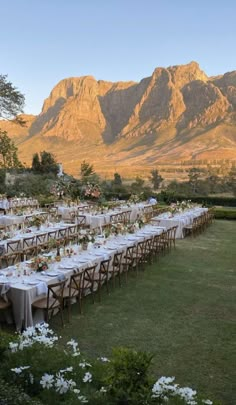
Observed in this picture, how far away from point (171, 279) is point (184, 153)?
3547 inches

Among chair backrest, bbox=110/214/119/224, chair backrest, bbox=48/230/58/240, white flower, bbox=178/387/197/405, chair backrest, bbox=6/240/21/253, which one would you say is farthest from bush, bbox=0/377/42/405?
chair backrest, bbox=110/214/119/224

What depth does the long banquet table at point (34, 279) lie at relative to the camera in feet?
25.3

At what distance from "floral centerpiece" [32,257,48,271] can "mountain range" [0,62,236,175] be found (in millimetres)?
75442

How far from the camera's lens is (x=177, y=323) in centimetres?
809

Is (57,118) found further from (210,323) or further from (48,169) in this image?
(210,323)

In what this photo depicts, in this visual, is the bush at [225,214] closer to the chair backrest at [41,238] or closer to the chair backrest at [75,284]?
the chair backrest at [41,238]

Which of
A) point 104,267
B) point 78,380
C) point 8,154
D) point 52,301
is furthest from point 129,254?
point 8,154

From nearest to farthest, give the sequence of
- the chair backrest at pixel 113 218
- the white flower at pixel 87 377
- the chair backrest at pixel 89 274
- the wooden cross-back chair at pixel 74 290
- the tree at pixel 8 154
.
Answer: the white flower at pixel 87 377
the wooden cross-back chair at pixel 74 290
the chair backrest at pixel 89 274
the chair backrest at pixel 113 218
the tree at pixel 8 154

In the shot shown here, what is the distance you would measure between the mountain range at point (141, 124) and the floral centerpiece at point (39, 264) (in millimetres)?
75442

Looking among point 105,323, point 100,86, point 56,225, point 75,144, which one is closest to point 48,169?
point 56,225

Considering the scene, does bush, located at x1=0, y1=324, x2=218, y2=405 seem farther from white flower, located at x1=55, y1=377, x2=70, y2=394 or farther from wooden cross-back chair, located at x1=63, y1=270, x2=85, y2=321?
wooden cross-back chair, located at x1=63, y1=270, x2=85, y2=321

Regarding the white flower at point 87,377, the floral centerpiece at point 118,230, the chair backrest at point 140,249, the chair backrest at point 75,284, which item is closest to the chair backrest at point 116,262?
the chair backrest at point 140,249

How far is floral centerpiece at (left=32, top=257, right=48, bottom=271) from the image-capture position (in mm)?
8773

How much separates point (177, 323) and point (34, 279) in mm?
2881
